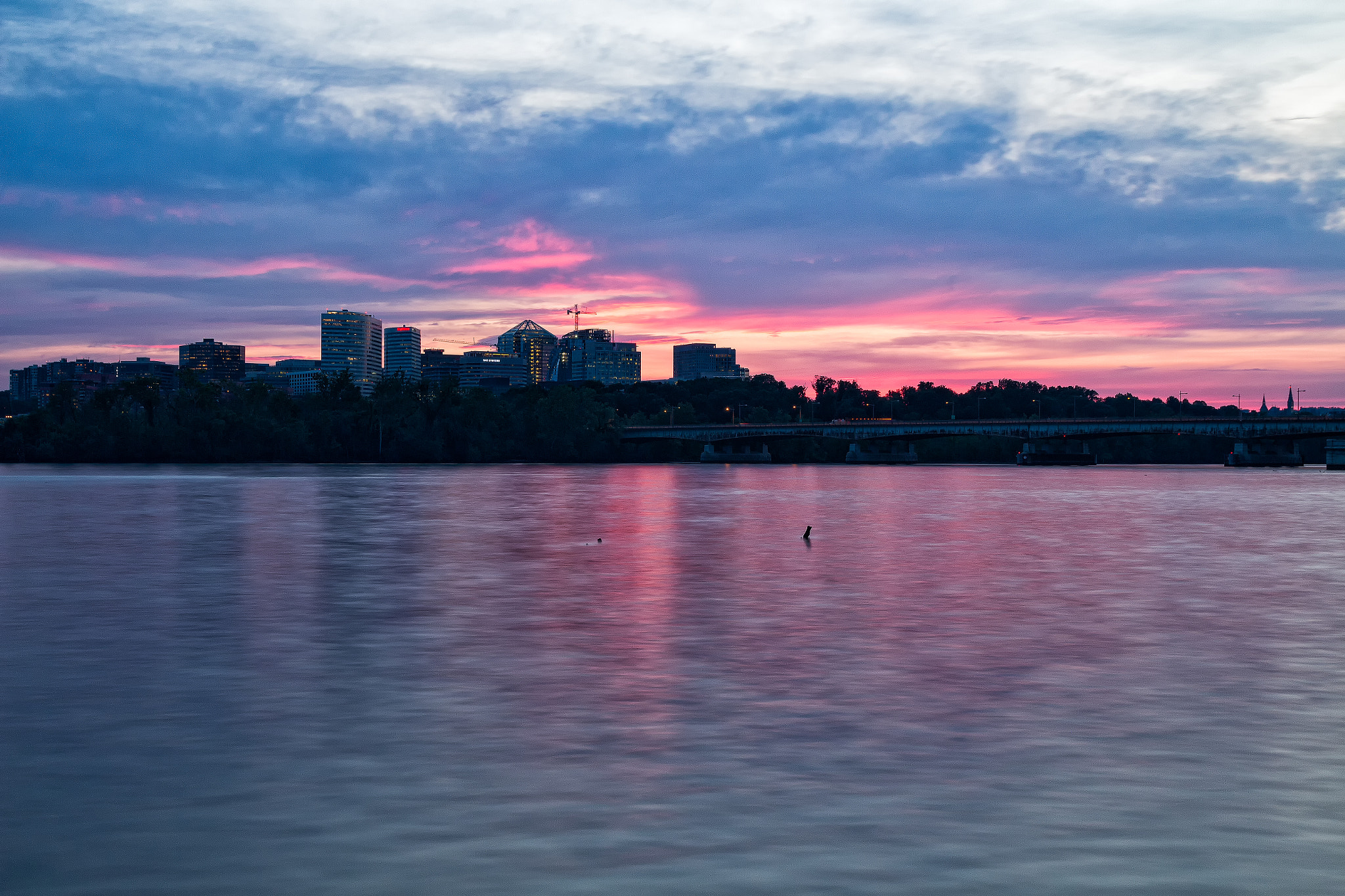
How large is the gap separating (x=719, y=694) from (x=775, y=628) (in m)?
8.16

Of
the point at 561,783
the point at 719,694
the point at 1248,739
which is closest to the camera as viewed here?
the point at 561,783

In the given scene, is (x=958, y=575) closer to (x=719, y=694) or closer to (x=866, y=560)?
(x=866, y=560)

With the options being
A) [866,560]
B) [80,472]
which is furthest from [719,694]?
[80,472]

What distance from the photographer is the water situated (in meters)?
10.9

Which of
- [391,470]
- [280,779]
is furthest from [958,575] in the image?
[391,470]

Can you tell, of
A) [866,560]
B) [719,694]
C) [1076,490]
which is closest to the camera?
[719,694]

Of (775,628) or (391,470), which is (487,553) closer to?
(775,628)

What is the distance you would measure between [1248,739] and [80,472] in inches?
7247

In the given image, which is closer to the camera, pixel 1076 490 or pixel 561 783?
pixel 561 783

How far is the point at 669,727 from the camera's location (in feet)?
54.7

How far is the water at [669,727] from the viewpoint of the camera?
1094cm

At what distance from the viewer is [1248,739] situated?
1612 centimetres

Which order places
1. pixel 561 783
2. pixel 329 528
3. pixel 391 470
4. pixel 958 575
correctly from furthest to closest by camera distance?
pixel 391 470, pixel 329 528, pixel 958 575, pixel 561 783

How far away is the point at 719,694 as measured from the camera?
62.7ft
